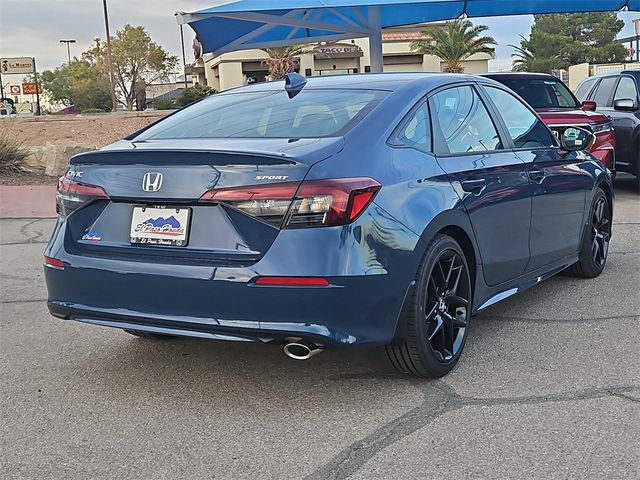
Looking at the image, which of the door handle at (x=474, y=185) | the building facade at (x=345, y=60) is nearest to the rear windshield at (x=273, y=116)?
the door handle at (x=474, y=185)

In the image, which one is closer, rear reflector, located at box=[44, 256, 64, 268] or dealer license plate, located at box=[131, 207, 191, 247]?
dealer license plate, located at box=[131, 207, 191, 247]

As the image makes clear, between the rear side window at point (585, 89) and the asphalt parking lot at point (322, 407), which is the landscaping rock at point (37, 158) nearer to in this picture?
the rear side window at point (585, 89)

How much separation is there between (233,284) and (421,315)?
94 cm

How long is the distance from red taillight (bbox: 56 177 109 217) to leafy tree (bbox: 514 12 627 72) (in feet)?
219

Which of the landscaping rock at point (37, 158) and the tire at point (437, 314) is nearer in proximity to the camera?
the tire at point (437, 314)

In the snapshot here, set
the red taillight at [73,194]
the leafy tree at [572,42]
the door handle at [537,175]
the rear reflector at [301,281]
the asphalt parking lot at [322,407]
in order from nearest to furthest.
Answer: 1. the asphalt parking lot at [322,407]
2. the rear reflector at [301,281]
3. the red taillight at [73,194]
4. the door handle at [537,175]
5. the leafy tree at [572,42]

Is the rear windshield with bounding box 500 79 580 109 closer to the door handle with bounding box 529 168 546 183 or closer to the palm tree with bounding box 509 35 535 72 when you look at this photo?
the door handle with bounding box 529 168 546 183

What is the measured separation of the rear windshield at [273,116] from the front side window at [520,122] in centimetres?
117

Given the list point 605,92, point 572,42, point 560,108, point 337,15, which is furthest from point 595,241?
point 572,42

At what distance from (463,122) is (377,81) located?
0.55 m

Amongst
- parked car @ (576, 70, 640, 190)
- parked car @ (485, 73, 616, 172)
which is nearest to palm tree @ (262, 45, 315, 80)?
parked car @ (576, 70, 640, 190)

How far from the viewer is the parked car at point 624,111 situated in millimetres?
10797

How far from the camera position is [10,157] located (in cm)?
1467

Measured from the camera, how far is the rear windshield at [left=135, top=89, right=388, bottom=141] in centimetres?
388
